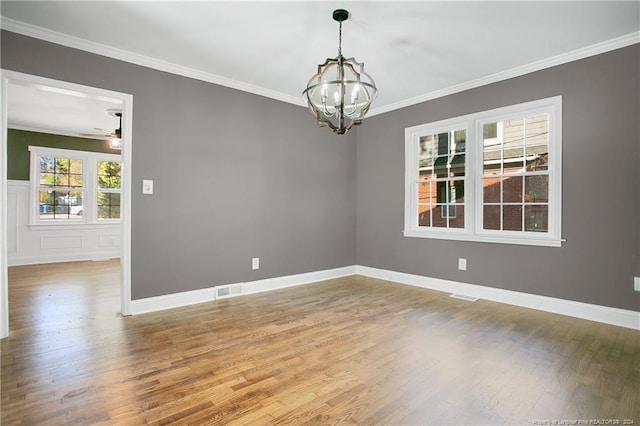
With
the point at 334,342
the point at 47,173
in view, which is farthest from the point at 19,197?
the point at 334,342

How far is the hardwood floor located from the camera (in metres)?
1.80

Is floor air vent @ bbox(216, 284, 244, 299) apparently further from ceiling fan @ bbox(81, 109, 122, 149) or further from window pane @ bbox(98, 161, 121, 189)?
window pane @ bbox(98, 161, 121, 189)

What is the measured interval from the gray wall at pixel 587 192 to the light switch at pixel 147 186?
12.3ft

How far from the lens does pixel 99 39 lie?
3121mm

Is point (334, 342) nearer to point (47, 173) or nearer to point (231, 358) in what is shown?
point (231, 358)

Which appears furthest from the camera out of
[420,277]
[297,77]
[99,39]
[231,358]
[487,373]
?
[420,277]

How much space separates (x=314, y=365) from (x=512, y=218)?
2970mm

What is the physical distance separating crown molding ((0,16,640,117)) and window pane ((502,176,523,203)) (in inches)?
46.6

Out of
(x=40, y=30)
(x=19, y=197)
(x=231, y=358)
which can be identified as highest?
(x=40, y=30)

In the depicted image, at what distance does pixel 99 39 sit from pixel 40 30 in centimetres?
44

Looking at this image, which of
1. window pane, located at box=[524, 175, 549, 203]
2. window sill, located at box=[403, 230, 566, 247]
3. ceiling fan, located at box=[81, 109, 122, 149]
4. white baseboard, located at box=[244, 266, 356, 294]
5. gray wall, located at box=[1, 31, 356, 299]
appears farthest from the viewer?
ceiling fan, located at box=[81, 109, 122, 149]

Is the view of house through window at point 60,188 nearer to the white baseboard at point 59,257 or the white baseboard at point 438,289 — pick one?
the white baseboard at point 59,257

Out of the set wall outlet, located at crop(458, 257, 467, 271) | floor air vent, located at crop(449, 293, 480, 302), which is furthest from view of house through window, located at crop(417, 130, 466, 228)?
floor air vent, located at crop(449, 293, 480, 302)

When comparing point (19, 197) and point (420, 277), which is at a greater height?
point (19, 197)
